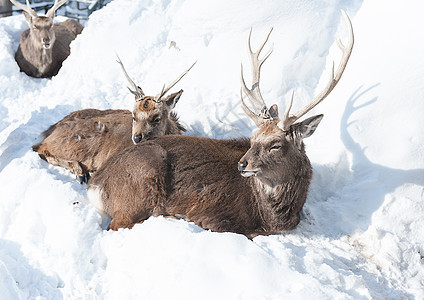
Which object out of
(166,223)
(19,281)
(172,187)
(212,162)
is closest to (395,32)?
(212,162)

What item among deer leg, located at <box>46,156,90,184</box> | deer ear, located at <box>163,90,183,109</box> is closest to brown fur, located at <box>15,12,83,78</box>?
deer leg, located at <box>46,156,90,184</box>

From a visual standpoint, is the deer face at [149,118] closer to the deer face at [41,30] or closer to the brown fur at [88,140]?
the brown fur at [88,140]

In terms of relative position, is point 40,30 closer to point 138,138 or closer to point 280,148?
point 138,138

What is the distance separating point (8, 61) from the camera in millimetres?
11719

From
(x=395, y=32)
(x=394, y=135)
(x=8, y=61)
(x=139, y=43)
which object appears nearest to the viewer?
(x=394, y=135)

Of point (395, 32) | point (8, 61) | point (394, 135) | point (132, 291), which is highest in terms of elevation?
point (395, 32)

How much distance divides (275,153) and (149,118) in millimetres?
2227

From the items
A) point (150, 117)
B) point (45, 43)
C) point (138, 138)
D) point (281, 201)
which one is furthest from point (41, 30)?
point (281, 201)

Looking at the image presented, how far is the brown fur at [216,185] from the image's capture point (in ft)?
16.6

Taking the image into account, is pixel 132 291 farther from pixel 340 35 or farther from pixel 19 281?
pixel 340 35

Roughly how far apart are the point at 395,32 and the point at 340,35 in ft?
4.57

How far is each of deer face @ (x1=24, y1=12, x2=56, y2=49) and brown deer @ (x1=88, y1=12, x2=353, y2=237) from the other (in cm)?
747

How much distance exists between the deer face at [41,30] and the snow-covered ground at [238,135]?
1.68m

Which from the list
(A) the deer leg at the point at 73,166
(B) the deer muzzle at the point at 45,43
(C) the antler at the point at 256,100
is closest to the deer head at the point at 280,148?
(C) the antler at the point at 256,100
